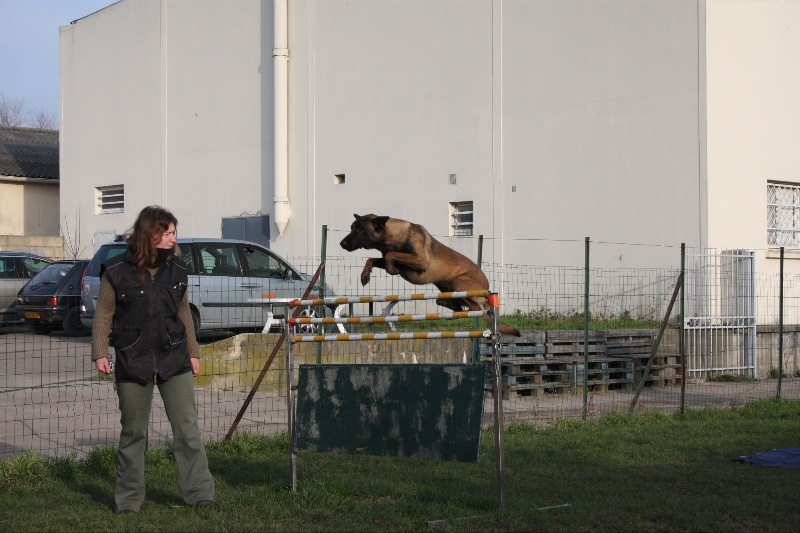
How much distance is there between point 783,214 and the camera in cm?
1783

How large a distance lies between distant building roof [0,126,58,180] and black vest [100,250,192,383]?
→ 2617 centimetres

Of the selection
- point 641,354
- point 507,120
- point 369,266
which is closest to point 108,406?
point 369,266

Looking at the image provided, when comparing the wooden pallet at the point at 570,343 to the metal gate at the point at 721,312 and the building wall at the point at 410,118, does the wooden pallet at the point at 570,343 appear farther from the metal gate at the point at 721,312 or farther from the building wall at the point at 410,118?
the building wall at the point at 410,118

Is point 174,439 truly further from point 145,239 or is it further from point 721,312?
point 721,312

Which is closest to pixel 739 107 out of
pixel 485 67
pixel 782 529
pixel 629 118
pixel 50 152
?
pixel 629 118

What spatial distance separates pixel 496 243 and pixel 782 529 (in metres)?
14.0

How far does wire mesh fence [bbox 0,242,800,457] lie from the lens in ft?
33.9

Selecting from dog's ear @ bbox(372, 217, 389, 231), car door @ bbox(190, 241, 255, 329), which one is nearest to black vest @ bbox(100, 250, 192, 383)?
dog's ear @ bbox(372, 217, 389, 231)

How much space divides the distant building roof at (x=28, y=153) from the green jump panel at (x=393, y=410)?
2632cm

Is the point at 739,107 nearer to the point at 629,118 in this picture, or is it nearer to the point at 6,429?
the point at 629,118

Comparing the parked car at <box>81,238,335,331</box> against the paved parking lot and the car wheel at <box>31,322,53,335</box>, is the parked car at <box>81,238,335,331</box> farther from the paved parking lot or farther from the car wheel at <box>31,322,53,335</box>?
the paved parking lot

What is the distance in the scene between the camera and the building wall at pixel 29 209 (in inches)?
1194

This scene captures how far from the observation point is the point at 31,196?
3102 cm

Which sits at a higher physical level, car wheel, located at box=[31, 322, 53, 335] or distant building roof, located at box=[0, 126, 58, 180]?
distant building roof, located at box=[0, 126, 58, 180]
